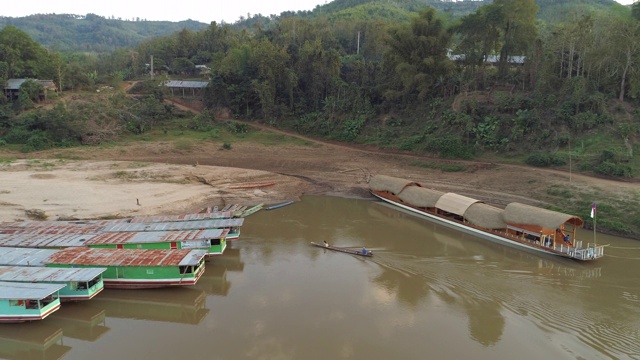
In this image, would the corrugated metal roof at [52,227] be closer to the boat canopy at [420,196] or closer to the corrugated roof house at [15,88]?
the boat canopy at [420,196]

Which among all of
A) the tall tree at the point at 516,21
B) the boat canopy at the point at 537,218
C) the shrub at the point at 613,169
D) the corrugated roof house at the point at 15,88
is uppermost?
the tall tree at the point at 516,21

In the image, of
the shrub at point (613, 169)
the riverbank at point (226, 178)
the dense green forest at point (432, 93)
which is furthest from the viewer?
the dense green forest at point (432, 93)

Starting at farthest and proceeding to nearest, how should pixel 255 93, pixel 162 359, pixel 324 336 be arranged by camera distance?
pixel 255 93
pixel 324 336
pixel 162 359

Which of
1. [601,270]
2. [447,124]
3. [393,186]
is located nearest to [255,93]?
[447,124]

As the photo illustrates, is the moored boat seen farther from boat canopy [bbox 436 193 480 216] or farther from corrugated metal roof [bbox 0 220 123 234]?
boat canopy [bbox 436 193 480 216]

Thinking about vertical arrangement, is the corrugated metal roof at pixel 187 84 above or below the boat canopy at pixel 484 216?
above

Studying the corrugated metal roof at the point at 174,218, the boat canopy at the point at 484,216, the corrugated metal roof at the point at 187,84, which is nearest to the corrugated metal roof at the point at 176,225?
the corrugated metal roof at the point at 174,218

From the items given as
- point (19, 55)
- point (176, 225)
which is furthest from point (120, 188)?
point (19, 55)

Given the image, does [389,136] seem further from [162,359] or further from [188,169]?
[162,359]
